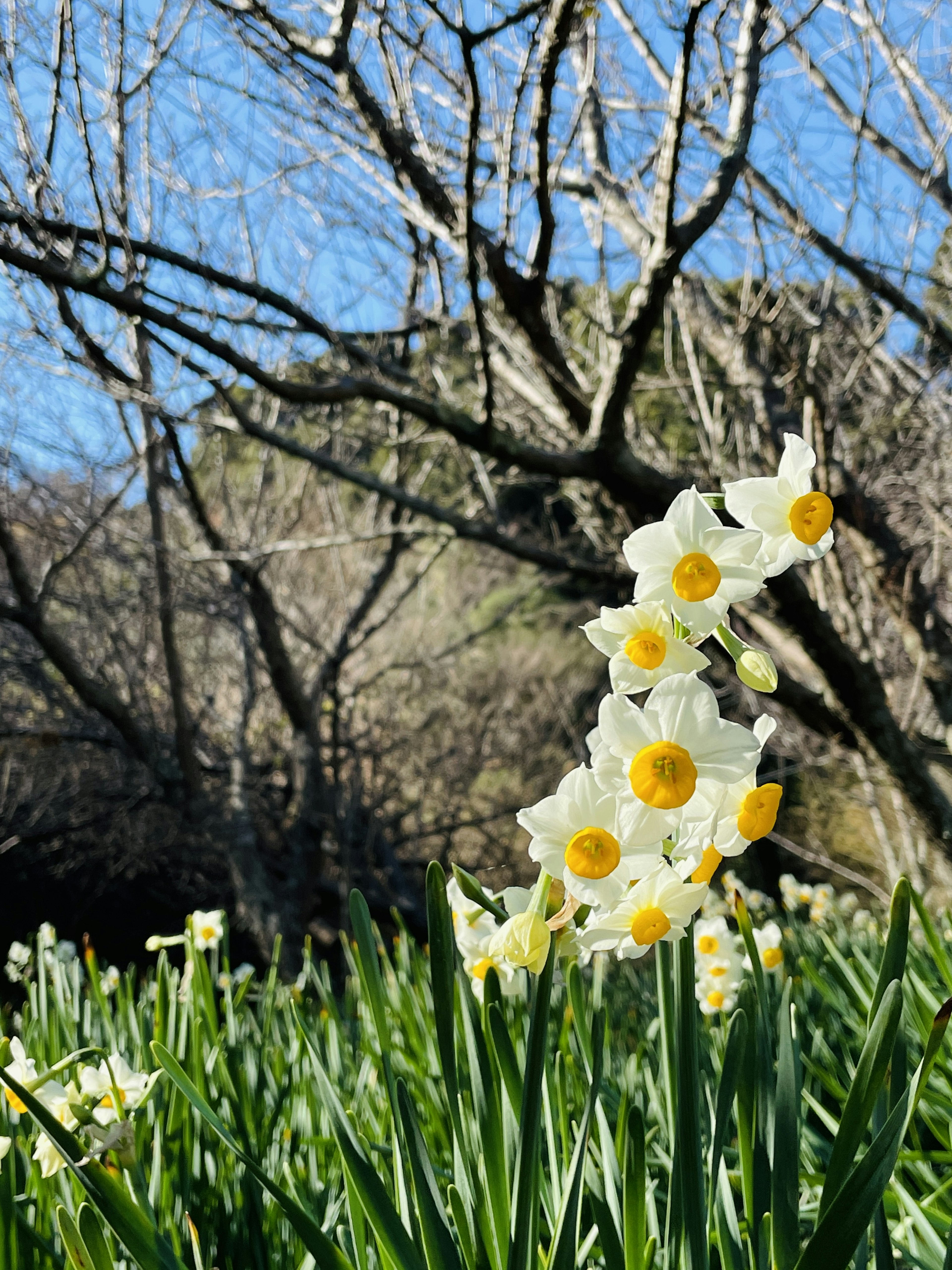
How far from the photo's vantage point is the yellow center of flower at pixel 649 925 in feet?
2.30

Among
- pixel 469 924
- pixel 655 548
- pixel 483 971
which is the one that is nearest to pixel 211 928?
pixel 469 924

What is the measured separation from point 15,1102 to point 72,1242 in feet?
1.07

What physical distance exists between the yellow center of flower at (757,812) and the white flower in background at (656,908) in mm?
60

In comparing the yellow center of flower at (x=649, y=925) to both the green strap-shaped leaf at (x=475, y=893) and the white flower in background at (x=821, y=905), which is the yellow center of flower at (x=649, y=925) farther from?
the white flower in background at (x=821, y=905)

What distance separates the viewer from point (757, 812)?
72 centimetres

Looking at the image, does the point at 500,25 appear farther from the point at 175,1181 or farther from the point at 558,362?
the point at 175,1181

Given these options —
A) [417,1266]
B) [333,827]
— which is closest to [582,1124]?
[417,1266]

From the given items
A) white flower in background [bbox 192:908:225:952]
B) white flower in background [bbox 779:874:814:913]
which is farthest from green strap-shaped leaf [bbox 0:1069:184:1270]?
white flower in background [bbox 779:874:814:913]

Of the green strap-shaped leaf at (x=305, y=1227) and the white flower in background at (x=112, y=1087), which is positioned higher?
the white flower in background at (x=112, y=1087)

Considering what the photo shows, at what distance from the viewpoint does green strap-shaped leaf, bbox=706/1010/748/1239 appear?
807mm

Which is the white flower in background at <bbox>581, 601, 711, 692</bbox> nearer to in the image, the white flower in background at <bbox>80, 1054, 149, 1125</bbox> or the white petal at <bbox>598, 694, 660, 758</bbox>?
the white petal at <bbox>598, 694, 660, 758</bbox>

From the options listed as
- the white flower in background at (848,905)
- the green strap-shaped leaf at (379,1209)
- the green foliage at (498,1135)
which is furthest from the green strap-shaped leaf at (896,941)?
the white flower in background at (848,905)

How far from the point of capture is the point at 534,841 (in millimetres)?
677

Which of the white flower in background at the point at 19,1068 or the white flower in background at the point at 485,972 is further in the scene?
the white flower in background at the point at 485,972
